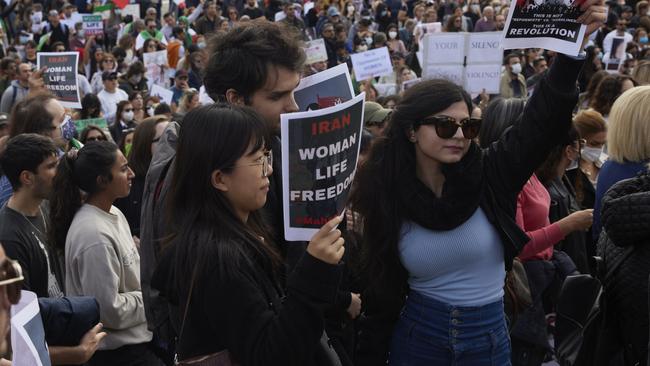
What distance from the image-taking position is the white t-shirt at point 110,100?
12.6m

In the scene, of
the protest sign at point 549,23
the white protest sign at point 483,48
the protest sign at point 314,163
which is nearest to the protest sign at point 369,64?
the white protest sign at point 483,48

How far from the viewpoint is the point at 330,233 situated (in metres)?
2.39

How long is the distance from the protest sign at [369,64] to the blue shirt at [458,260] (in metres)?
10.3

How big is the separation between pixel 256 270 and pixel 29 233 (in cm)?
218

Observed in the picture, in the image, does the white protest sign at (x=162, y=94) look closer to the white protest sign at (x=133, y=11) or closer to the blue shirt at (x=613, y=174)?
the blue shirt at (x=613, y=174)

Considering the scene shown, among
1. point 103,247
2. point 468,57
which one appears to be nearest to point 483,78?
point 468,57

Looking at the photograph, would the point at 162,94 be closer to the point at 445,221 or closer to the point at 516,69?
the point at 516,69

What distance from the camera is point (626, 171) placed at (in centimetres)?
423

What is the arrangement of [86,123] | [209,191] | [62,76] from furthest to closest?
[62,76] → [86,123] → [209,191]

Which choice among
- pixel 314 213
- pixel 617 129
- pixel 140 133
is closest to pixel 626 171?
pixel 617 129

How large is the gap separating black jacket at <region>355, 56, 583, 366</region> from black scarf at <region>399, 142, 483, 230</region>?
0.06 meters

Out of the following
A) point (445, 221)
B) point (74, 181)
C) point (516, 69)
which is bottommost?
point (516, 69)

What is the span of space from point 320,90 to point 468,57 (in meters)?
8.58

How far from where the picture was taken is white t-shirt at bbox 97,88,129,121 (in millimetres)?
12609
